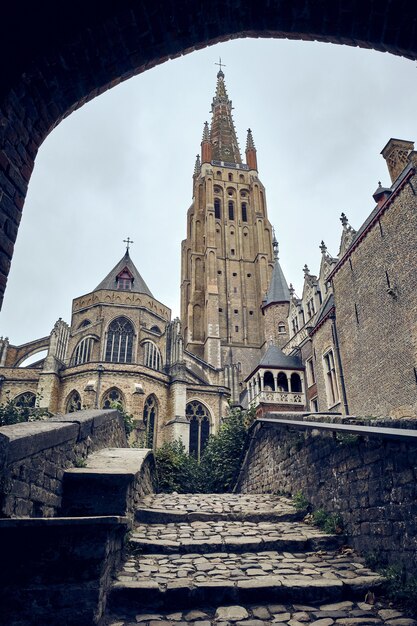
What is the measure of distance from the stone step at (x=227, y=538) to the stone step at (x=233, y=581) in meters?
0.24

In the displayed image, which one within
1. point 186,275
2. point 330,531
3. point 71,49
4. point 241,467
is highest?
point 186,275

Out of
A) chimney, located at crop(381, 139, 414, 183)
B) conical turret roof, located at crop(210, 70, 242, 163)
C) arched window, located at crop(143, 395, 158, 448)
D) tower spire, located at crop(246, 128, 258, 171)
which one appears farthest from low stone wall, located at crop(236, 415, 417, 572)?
conical turret roof, located at crop(210, 70, 242, 163)

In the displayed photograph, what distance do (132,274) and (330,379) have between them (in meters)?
21.9

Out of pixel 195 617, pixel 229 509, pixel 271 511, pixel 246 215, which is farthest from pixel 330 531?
pixel 246 215

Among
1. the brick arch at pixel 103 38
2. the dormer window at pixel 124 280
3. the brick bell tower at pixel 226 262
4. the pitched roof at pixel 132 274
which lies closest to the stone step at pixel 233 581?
the brick arch at pixel 103 38

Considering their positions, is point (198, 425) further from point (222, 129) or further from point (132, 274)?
point (222, 129)

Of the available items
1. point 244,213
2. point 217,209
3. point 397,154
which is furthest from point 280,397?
point 217,209

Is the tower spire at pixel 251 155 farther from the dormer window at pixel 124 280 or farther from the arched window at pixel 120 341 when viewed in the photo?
the arched window at pixel 120 341

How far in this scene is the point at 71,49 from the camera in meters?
2.79

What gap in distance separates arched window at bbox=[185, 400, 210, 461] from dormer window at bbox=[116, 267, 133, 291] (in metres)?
12.4

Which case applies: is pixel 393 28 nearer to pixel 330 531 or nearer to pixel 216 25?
pixel 216 25

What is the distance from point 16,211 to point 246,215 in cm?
5237

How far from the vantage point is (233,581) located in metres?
4.25

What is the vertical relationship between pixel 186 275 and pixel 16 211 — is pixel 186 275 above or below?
above
